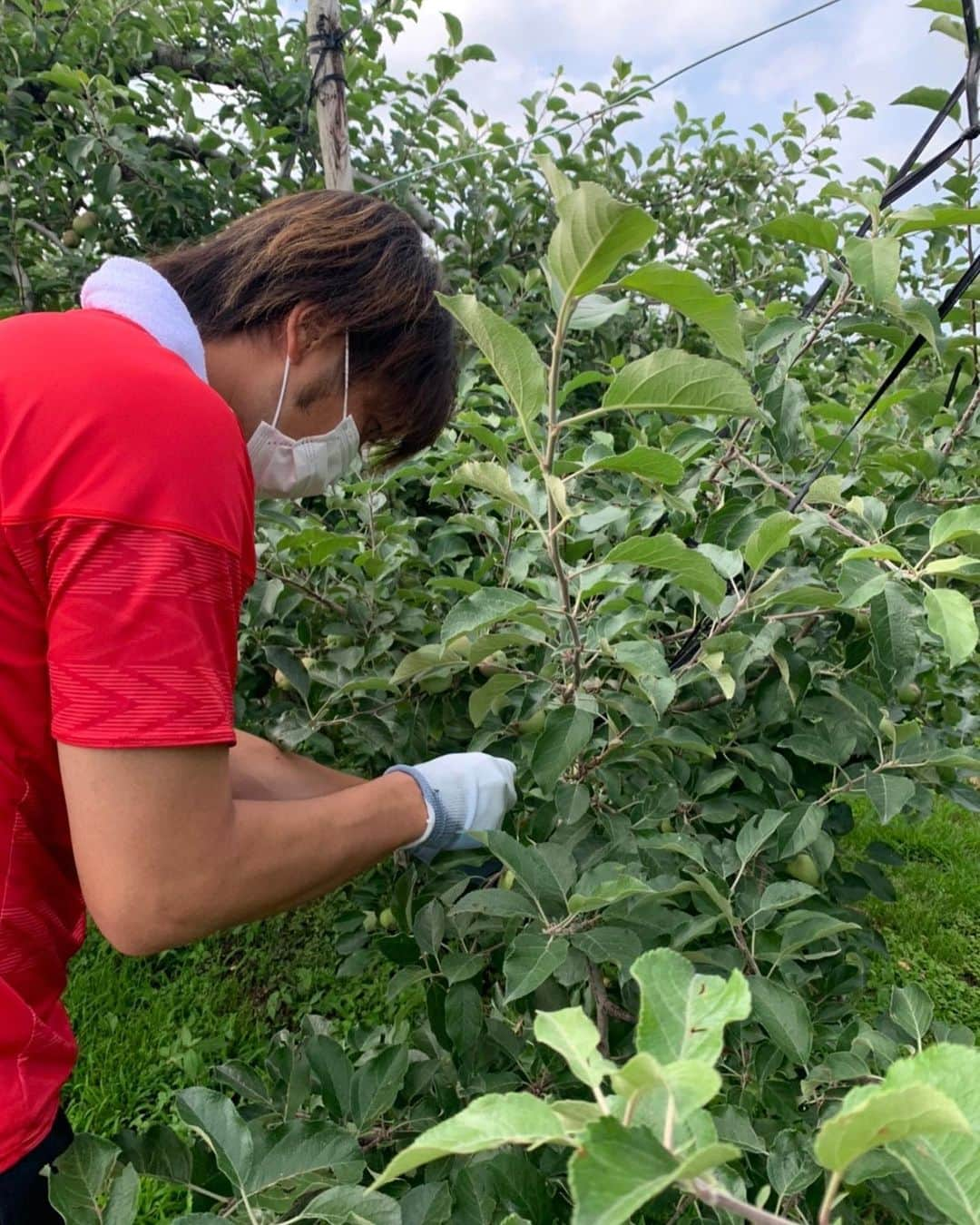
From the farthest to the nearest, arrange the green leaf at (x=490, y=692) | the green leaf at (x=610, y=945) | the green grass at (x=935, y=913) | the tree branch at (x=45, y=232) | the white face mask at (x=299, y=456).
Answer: the tree branch at (x=45, y=232) < the green grass at (x=935, y=913) < the white face mask at (x=299, y=456) < the green leaf at (x=490, y=692) < the green leaf at (x=610, y=945)

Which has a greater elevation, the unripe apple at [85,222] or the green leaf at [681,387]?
the green leaf at [681,387]

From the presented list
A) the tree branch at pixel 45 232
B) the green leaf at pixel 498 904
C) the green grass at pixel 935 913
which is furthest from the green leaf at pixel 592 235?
the tree branch at pixel 45 232

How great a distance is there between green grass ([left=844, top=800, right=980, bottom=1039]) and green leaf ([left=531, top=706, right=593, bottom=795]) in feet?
6.11

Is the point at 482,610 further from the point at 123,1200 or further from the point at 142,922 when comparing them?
the point at 123,1200

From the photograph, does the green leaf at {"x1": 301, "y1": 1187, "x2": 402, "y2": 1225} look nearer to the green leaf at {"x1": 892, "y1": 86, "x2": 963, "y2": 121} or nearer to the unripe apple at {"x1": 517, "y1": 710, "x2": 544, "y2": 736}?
the unripe apple at {"x1": 517, "y1": 710, "x2": 544, "y2": 736}

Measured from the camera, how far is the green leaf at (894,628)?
1.07 m

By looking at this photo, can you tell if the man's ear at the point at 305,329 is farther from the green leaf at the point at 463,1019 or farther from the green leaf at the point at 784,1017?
the green leaf at the point at 784,1017

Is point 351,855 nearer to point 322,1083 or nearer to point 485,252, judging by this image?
point 322,1083

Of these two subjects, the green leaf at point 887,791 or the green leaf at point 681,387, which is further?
the green leaf at point 887,791

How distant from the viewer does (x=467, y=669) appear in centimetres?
161

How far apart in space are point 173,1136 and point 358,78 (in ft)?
12.5

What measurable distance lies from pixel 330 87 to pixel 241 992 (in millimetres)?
2741

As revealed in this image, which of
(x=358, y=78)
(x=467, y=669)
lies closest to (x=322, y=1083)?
(x=467, y=669)

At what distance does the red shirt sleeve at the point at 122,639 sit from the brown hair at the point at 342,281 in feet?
1.91
